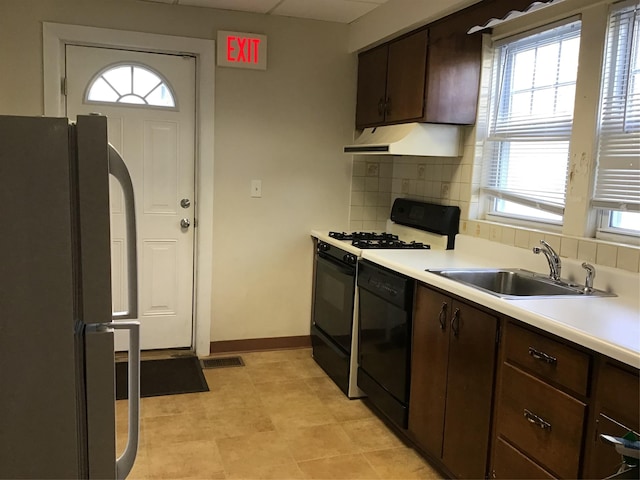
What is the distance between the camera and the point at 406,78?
346 cm

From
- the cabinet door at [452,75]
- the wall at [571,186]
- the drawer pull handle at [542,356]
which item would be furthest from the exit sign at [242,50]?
the drawer pull handle at [542,356]

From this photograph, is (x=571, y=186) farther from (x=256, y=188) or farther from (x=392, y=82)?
(x=256, y=188)

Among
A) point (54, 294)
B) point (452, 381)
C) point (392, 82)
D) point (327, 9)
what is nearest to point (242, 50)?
point (327, 9)

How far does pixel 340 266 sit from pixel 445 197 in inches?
31.2

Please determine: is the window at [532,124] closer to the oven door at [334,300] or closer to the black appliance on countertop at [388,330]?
the black appliance on countertop at [388,330]

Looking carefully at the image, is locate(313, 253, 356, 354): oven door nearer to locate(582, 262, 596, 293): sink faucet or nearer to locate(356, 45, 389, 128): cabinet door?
locate(356, 45, 389, 128): cabinet door

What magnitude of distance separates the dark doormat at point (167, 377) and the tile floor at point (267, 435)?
0.24 ft

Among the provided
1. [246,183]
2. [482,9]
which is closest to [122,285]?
[246,183]

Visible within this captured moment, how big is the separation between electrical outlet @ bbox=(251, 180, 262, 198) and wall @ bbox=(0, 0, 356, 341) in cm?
4

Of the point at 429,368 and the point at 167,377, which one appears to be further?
the point at 167,377

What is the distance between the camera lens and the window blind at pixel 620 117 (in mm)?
2367

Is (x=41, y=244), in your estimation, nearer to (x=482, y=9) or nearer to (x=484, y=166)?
(x=482, y=9)

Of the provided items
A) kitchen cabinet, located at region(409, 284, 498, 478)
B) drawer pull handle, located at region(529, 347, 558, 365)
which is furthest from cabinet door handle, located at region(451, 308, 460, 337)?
drawer pull handle, located at region(529, 347, 558, 365)

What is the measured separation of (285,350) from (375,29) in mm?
Result: 2325
